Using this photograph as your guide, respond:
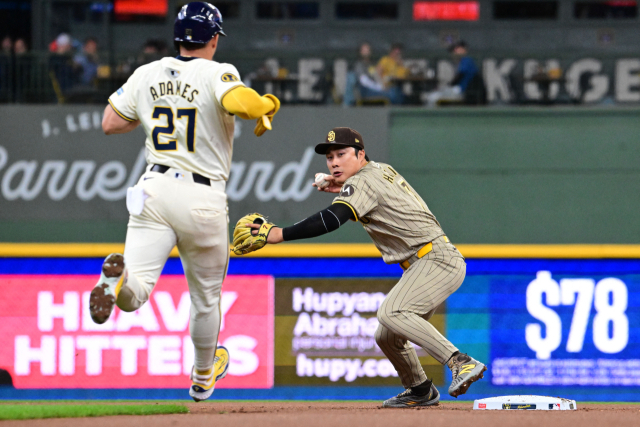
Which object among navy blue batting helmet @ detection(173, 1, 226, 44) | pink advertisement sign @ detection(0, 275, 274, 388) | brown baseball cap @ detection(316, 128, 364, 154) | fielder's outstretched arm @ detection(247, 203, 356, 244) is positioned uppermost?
navy blue batting helmet @ detection(173, 1, 226, 44)

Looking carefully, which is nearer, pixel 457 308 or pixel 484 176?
pixel 457 308

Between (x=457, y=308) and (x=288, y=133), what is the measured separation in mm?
3566

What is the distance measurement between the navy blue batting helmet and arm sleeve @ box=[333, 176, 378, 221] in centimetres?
116

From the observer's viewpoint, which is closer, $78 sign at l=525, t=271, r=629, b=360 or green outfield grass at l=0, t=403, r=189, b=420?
green outfield grass at l=0, t=403, r=189, b=420

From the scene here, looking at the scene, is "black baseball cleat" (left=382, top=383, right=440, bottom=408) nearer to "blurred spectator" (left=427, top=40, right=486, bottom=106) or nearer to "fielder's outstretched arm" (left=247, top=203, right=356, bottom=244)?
"fielder's outstretched arm" (left=247, top=203, right=356, bottom=244)

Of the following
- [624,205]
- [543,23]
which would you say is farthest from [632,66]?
[543,23]

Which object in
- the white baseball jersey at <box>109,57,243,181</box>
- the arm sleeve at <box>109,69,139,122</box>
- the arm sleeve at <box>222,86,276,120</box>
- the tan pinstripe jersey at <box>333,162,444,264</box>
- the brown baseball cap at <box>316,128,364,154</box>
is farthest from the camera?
the brown baseball cap at <box>316,128,364,154</box>

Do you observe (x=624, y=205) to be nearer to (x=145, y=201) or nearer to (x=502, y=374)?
(x=502, y=374)

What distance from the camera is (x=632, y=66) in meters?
10.5

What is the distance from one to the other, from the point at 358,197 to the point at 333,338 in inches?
113

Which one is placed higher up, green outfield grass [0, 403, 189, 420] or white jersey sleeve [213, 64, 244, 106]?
white jersey sleeve [213, 64, 244, 106]

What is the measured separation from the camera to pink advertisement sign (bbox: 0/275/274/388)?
7.33 metres

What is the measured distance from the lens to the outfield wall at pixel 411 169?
9.91 metres

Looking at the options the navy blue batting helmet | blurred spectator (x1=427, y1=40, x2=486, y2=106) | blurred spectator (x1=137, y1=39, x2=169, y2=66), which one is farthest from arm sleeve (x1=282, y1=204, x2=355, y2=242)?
blurred spectator (x1=137, y1=39, x2=169, y2=66)
